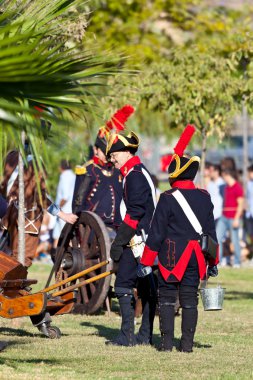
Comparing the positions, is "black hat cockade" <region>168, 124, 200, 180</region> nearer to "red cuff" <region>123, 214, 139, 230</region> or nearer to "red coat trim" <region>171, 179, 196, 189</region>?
"red coat trim" <region>171, 179, 196, 189</region>

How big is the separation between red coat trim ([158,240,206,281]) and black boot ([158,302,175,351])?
27cm

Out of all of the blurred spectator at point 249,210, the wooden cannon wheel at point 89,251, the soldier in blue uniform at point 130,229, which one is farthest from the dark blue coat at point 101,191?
the blurred spectator at point 249,210

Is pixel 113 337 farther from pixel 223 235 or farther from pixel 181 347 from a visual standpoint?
pixel 223 235

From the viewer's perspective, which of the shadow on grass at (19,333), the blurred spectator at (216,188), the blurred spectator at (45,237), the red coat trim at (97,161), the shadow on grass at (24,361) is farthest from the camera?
the blurred spectator at (45,237)

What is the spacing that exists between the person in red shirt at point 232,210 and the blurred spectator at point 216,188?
13cm

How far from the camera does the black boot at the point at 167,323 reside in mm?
9562

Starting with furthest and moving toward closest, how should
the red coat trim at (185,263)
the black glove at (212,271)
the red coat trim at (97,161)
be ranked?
1. the red coat trim at (97,161)
2. the black glove at (212,271)
3. the red coat trim at (185,263)

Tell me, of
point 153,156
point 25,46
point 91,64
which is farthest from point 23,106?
point 153,156

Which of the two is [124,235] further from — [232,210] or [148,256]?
[232,210]

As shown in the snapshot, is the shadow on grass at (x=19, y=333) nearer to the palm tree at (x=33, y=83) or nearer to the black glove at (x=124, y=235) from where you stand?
the black glove at (x=124, y=235)

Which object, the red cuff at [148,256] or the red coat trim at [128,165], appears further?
the red coat trim at [128,165]

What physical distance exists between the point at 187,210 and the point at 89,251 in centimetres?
314

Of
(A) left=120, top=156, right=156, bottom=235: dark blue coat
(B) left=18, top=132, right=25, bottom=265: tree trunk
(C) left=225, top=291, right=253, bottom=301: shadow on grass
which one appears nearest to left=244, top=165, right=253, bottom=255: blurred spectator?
(C) left=225, top=291, right=253, bottom=301: shadow on grass

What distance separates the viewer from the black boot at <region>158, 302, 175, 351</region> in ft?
31.4
